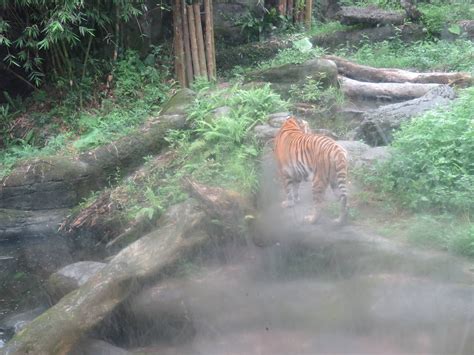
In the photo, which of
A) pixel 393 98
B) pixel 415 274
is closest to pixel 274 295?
pixel 415 274

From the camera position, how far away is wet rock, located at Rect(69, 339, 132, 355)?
4.68m

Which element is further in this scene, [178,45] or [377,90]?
[178,45]

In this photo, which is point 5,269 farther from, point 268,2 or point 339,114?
point 268,2

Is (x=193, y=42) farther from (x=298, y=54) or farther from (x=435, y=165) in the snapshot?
(x=435, y=165)

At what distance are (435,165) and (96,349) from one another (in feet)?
12.3

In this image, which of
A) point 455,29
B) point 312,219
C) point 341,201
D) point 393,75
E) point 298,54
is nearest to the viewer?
point 341,201

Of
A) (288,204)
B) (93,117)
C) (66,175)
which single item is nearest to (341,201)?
(288,204)

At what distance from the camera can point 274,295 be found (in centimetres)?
506

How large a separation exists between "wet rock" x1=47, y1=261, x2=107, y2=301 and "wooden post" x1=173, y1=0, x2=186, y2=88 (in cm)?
581

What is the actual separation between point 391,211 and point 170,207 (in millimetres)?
2589

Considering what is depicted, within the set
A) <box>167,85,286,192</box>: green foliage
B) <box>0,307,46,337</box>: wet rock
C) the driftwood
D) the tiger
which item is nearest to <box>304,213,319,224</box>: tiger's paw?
the tiger

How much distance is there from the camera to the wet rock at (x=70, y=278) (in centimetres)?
586

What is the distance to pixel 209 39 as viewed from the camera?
1123 cm

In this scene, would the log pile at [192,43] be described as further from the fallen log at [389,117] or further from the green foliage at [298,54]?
the fallen log at [389,117]
